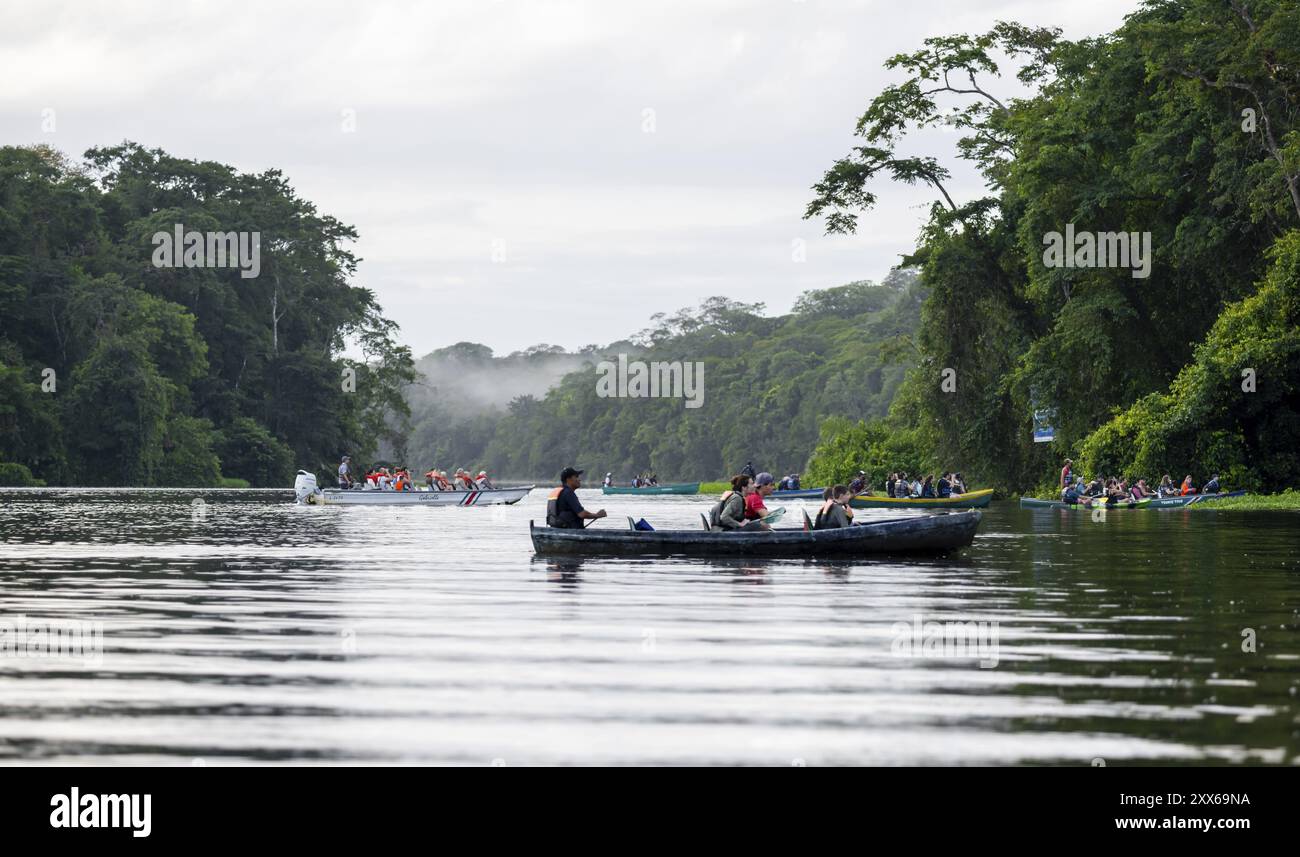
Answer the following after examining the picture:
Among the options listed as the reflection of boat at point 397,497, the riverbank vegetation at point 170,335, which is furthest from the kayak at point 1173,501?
the riverbank vegetation at point 170,335

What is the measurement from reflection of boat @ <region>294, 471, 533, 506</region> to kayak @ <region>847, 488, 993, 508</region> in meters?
12.2

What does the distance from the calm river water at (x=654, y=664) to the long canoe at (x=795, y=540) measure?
33 centimetres

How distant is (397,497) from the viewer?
5459 centimetres

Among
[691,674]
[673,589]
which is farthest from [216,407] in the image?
[691,674]

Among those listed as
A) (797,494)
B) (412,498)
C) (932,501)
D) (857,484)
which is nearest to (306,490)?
(412,498)

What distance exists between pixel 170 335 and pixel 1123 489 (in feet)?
210

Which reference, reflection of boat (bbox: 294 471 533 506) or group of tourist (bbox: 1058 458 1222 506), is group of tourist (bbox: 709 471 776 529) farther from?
reflection of boat (bbox: 294 471 533 506)

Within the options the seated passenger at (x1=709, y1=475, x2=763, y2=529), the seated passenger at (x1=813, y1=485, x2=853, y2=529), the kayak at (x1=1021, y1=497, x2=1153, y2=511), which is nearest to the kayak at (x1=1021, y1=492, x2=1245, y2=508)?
the kayak at (x1=1021, y1=497, x2=1153, y2=511)

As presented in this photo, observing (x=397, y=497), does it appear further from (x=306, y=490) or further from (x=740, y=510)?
(x=740, y=510)

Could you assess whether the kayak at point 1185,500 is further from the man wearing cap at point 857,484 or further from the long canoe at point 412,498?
the long canoe at point 412,498
